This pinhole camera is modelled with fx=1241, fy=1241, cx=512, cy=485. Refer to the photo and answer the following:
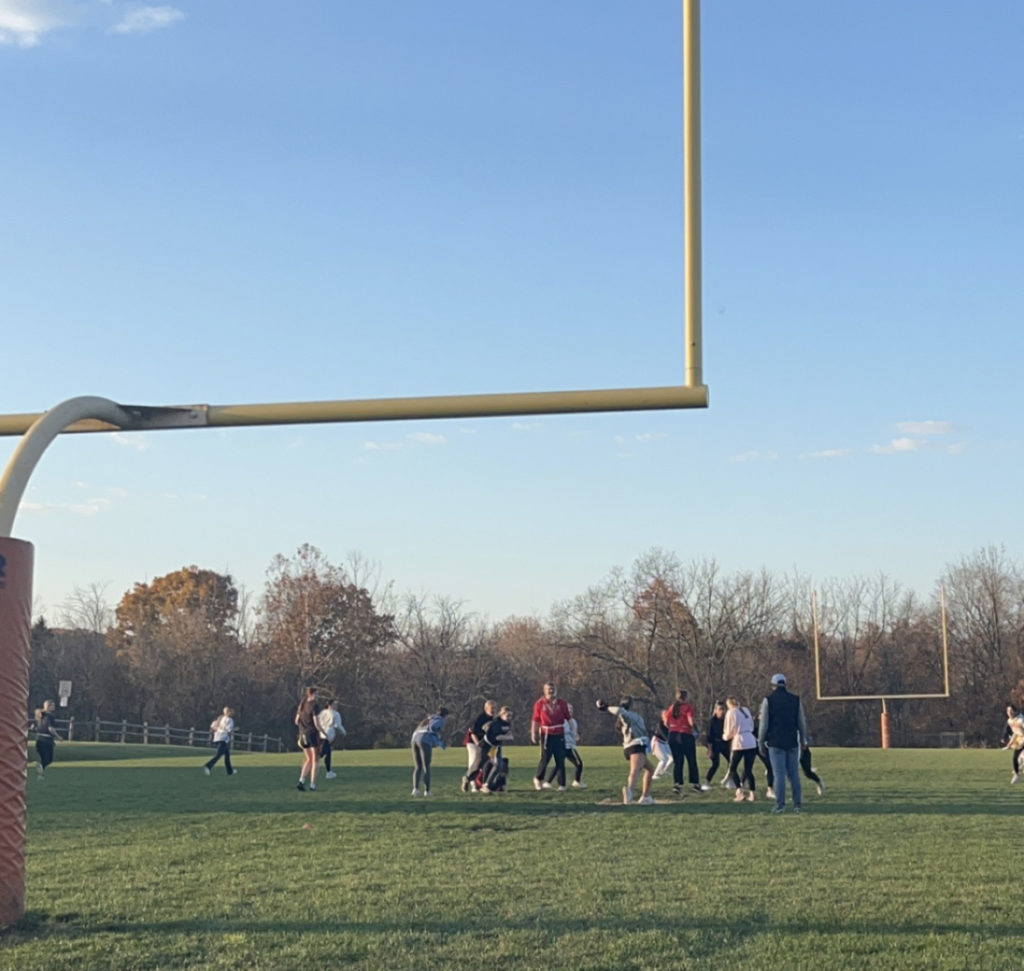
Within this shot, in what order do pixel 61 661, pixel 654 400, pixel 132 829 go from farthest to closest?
pixel 61 661
pixel 132 829
pixel 654 400

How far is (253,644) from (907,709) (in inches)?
1483

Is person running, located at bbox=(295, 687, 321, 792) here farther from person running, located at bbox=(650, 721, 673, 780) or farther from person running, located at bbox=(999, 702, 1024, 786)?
person running, located at bbox=(999, 702, 1024, 786)

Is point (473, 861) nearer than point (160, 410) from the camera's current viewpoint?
No

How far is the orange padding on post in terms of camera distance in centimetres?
738

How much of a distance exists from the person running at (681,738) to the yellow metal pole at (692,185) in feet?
37.4

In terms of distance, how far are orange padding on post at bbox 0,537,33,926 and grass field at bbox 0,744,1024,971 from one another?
36 centimetres

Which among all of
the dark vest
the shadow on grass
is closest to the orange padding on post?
the shadow on grass

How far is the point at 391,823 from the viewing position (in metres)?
14.8

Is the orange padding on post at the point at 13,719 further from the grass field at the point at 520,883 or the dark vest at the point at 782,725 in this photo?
the dark vest at the point at 782,725

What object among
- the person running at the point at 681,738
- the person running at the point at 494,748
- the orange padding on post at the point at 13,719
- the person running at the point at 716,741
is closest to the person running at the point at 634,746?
the person running at the point at 681,738

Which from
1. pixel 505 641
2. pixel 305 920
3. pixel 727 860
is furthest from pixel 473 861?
pixel 505 641

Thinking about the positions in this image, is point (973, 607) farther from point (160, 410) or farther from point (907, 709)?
point (160, 410)

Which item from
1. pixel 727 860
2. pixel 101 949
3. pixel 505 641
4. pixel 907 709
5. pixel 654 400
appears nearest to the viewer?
pixel 101 949

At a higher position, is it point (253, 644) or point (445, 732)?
point (253, 644)
